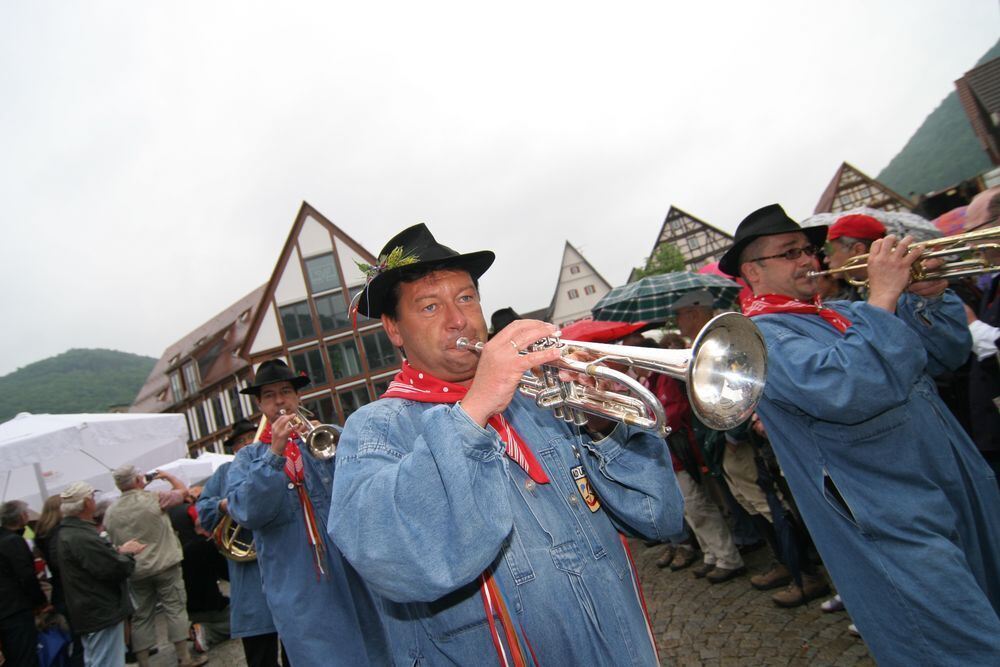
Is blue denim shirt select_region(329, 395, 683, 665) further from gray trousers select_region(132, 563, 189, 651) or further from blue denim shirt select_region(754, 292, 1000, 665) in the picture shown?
gray trousers select_region(132, 563, 189, 651)

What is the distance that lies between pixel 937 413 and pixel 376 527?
298 centimetres

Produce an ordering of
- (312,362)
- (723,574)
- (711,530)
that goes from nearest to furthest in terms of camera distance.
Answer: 1. (723,574)
2. (711,530)
3. (312,362)

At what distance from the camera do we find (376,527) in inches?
61.1

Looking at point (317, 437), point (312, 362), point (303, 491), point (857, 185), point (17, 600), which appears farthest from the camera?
point (857, 185)

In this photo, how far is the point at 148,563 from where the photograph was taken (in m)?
7.27

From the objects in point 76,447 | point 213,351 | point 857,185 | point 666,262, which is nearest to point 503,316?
point 76,447

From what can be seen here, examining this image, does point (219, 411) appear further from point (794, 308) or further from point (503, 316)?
point (794, 308)

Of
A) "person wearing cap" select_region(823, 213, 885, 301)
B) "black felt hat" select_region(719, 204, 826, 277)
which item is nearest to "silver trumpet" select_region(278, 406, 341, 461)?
"black felt hat" select_region(719, 204, 826, 277)

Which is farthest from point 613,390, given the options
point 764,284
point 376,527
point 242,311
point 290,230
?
point 242,311

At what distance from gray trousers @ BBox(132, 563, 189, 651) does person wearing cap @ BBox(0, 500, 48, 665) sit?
1600 mm

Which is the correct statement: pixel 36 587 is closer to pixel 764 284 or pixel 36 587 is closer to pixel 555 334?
pixel 555 334

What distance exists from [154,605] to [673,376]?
888cm

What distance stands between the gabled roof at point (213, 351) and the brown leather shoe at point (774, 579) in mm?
34668

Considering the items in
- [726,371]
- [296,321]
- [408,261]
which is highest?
[296,321]
